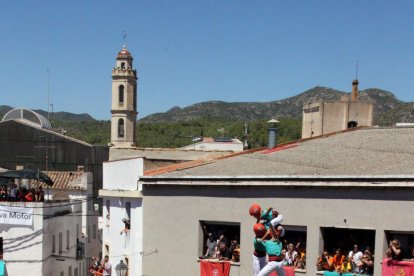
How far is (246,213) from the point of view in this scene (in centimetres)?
2047

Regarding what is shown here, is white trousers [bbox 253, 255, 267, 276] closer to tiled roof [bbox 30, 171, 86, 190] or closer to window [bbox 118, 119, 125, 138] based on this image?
tiled roof [bbox 30, 171, 86, 190]

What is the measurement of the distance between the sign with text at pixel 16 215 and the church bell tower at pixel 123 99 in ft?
149

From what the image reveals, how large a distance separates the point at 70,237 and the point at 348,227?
2249cm

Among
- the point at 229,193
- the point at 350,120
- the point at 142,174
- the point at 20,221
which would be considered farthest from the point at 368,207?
the point at 350,120

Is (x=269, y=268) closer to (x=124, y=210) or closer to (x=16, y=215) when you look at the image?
(x=124, y=210)

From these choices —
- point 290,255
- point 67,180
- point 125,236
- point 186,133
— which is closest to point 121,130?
point 67,180

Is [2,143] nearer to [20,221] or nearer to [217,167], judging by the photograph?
[20,221]

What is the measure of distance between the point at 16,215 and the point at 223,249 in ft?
43.5

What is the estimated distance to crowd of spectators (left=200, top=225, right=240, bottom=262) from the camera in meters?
20.9

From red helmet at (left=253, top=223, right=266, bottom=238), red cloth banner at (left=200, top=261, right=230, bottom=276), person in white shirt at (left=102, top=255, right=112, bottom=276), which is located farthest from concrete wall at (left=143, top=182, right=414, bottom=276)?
red helmet at (left=253, top=223, right=266, bottom=238)

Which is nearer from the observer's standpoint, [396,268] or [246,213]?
[396,268]

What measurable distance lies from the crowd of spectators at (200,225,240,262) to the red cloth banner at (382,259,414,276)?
17.6 feet

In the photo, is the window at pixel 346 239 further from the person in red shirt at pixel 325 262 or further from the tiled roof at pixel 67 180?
the tiled roof at pixel 67 180

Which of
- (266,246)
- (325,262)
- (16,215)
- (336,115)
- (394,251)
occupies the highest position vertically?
(336,115)
